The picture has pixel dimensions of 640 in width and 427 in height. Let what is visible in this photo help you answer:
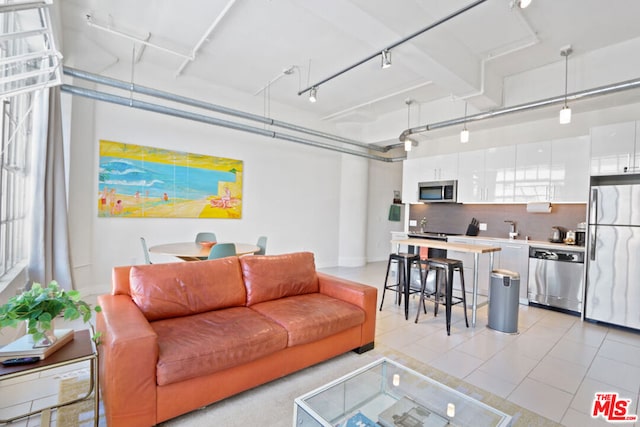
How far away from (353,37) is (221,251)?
2.93 meters

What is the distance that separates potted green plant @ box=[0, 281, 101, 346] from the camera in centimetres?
146

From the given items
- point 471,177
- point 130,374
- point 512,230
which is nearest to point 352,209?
point 471,177

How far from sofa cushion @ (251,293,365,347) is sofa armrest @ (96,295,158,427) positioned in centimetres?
90

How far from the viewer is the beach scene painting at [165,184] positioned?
4.40 meters

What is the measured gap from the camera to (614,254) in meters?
3.66

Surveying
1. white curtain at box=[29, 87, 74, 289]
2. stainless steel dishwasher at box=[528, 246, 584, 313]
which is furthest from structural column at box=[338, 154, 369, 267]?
white curtain at box=[29, 87, 74, 289]

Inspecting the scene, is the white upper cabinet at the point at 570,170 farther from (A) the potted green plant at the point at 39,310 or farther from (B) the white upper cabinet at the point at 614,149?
(A) the potted green plant at the point at 39,310

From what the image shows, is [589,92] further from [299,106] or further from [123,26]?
[123,26]

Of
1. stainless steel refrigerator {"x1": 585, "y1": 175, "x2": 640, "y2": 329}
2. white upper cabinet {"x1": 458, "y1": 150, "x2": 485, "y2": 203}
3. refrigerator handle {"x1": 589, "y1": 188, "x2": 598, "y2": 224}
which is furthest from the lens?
white upper cabinet {"x1": 458, "y1": 150, "x2": 485, "y2": 203}

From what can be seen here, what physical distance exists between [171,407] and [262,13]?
3.63 meters

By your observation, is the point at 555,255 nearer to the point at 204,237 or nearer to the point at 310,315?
the point at 310,315

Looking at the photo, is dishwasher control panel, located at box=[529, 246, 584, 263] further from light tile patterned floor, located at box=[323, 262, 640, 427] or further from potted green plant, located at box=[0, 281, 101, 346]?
potted green plant, located at box=[0, 281, 101, 346]

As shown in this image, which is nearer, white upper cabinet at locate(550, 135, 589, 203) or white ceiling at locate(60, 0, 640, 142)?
white ceiling at locate(60, 0, 640, 142)

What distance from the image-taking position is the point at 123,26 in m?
3.59
